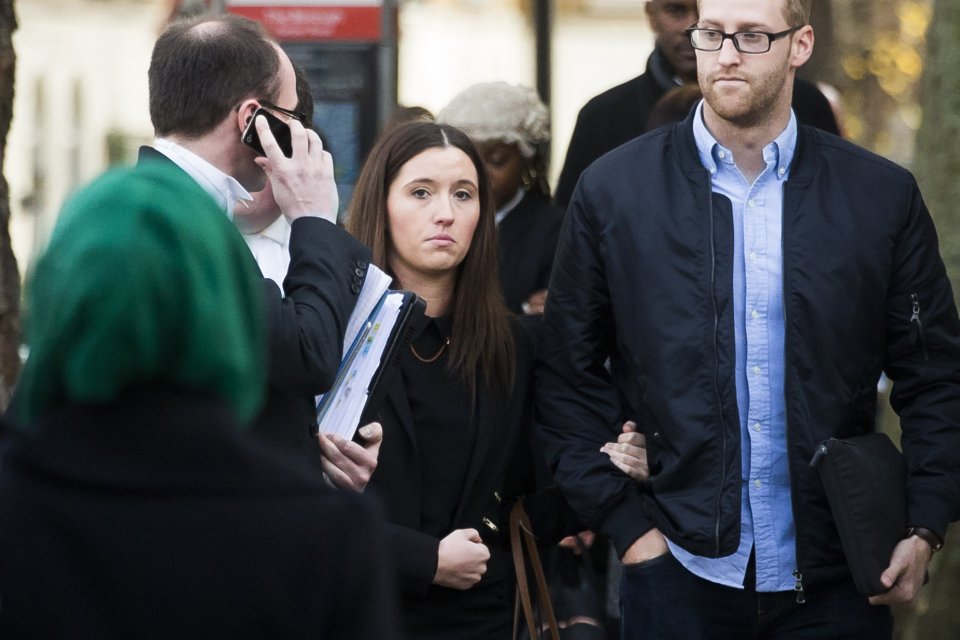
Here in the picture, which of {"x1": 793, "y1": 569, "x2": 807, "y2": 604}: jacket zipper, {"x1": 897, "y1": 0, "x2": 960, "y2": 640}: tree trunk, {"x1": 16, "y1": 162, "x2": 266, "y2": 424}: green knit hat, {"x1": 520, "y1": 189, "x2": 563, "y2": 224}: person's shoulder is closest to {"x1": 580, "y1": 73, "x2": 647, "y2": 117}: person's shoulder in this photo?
{"x1": 520, "y1": 189, "x2": 563, "y2": 224}: person's shoulder

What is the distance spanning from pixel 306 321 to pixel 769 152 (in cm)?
147

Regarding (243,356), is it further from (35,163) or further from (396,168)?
(35,163)

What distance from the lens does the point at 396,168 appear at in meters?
4.54

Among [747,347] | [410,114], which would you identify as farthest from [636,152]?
[410,114]

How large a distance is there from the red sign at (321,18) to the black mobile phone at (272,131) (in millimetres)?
5450

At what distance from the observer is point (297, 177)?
3518 millimetres

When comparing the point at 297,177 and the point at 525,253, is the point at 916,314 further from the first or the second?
the point at 525,253

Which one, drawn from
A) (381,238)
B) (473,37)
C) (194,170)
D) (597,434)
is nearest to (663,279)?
(597,434)

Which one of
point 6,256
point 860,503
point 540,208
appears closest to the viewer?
point 860,503

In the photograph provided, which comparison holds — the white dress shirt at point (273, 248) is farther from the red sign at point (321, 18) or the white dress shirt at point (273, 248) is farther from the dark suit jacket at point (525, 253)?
the red sign at point (321, 18)

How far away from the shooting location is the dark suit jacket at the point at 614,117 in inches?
241

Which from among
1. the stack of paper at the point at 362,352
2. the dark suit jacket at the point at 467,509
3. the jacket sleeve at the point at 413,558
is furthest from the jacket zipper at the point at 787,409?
the stack of paper at the point at 362,352

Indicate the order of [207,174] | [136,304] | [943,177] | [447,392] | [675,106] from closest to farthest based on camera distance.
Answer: [136,304], [207,174], [447,392], [675,106], [943,177]

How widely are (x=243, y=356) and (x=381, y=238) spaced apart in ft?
7.95
